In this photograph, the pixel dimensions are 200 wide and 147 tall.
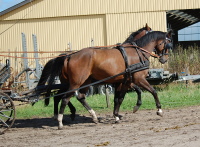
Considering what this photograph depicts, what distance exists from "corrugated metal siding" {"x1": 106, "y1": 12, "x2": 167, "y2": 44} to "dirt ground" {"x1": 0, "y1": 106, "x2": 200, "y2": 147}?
12.0 meters

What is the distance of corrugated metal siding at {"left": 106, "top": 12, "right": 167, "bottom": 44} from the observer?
76.9 ft

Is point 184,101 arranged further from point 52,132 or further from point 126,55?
point 52,132

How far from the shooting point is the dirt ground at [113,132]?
25.7 ft

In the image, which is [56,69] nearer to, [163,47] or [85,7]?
[163,47]

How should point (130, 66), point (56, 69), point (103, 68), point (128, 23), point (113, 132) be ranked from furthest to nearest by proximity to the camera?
1. point (128, 23)
2. point (56, 69)
3. point (130, 66)
4. point (103, 68)
5. point (113, 132)

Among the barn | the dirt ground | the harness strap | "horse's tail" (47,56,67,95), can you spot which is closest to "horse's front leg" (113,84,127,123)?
the dirt ground

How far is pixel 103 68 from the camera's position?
1019 cm

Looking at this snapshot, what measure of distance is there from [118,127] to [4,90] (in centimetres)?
289

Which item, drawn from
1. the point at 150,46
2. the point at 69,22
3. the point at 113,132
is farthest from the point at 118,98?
the point at 69,22

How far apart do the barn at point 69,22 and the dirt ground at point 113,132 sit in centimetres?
1235

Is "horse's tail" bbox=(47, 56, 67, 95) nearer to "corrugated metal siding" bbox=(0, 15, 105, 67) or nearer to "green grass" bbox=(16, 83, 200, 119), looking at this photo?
"green grass" bbox=(16, 83, 200, 119)

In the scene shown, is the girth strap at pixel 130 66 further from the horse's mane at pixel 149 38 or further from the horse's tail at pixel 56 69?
the horse's tail at pixel 56 69

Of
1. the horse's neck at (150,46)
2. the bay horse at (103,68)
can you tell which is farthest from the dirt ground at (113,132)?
the horse's neck at (150,46)

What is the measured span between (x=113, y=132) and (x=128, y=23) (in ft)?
50.2
